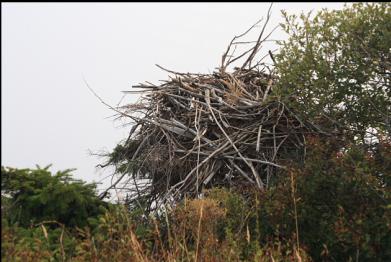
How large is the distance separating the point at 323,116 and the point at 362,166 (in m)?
2.74

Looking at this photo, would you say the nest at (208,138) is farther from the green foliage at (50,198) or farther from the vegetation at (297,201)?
the green foliage at (50,198)

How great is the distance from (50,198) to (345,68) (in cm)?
513

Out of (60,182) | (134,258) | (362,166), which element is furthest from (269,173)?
(134,258)

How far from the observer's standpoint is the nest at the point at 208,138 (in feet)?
33.2

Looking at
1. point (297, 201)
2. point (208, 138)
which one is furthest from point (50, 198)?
point (208, 138)

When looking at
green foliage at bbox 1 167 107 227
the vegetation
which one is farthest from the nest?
green foliage at bbox 1 167 107 227

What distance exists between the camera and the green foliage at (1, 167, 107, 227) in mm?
6986

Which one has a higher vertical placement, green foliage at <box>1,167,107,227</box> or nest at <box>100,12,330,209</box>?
nest at <box>100,12,330,209</box>

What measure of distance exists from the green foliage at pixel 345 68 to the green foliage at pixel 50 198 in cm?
408

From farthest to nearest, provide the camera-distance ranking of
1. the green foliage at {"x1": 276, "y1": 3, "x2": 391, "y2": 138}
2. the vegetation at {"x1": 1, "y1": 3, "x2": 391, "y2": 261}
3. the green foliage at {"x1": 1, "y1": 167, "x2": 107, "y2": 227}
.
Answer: the green foliage at {"x1": 276, "y1": 3, "x2": 391, "y2": 138}, the green foliage at {"x1": 1, "y1": 167, "x2": 107, "y2": 227}, the vegetation at {"x1": 1, "y1": 3, "x2": 391, "y2": 261}

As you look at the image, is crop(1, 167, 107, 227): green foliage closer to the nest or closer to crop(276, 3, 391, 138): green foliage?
the nest

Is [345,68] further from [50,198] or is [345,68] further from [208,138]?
[50,198]

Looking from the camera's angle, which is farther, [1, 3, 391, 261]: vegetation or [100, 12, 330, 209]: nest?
[100, 12, 330, 209]: nest

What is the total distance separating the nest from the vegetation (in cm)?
22
